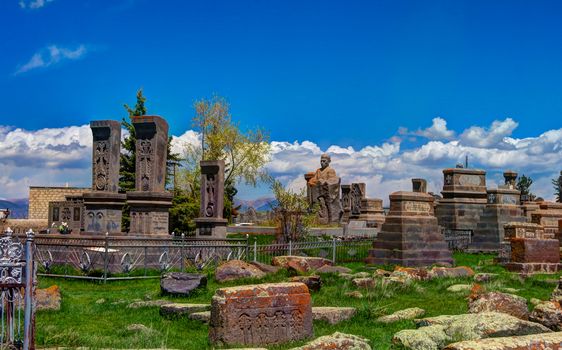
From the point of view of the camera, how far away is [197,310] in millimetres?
9992

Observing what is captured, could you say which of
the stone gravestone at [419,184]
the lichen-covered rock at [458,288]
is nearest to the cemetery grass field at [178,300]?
the lichen-covered rock at [458,288]

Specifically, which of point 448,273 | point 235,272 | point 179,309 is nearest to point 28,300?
point 179,309

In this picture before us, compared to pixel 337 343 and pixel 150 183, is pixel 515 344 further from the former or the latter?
pixel 150 183

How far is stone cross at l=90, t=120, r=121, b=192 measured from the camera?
65.6ft

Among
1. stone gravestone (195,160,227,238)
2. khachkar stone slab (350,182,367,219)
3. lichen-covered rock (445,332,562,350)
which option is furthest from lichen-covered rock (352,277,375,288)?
khachkar stone slab (350,182,367,219)

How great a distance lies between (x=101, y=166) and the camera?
20.1 m

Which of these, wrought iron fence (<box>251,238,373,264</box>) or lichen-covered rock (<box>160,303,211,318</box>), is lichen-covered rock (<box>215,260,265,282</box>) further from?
lichen-covered rock (<box>160,303,211,318</box>)

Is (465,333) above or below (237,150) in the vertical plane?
below

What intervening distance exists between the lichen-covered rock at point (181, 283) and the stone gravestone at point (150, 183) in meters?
7.26

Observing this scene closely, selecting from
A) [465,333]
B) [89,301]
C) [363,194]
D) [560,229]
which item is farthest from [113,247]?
[363,194]

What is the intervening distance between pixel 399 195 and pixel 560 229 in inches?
260

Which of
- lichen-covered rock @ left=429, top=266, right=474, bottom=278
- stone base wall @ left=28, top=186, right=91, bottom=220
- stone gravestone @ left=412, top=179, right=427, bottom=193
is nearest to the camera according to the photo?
lichen-covered rock @ left=429, top=266, right=474, bottom=278

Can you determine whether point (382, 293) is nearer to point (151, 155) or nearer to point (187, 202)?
point (151, 155)

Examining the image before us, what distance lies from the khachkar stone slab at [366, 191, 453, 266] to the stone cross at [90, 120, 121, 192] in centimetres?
868
